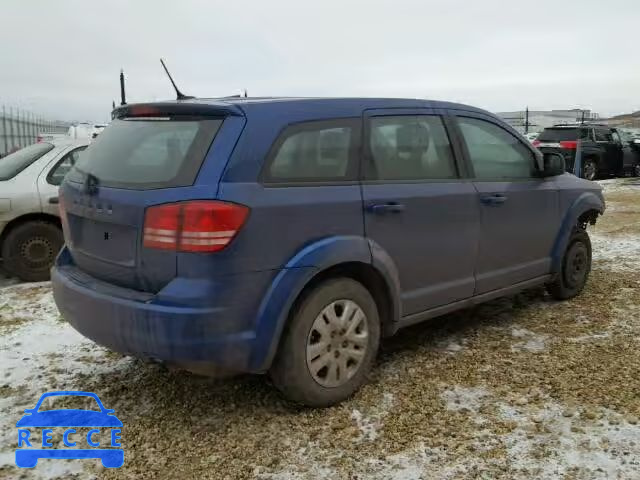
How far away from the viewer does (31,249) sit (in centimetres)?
621

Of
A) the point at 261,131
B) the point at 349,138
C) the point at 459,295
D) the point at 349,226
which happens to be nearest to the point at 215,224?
the point at 261,131

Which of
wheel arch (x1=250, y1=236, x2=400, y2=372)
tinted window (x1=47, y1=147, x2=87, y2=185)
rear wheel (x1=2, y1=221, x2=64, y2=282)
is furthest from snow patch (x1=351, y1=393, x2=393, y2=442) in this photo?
tinted window (x1=47, y1=147, x2=87, y2=185)

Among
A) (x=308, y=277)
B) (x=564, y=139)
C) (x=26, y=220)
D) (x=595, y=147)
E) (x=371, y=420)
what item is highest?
(x=564, y=139)

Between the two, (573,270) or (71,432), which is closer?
(71,432)

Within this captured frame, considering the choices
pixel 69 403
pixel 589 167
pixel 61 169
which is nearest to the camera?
pixel 69 403

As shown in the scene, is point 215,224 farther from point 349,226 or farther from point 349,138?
point 349,138

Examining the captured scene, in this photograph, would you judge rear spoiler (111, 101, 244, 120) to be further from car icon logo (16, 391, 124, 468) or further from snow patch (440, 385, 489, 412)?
snow patch (440, 385, 489, 412)

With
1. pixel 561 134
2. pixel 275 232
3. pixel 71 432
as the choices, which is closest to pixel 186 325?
pixel 275 232

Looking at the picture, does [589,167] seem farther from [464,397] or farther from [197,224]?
[197,224]

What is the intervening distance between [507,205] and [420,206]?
3.14ft

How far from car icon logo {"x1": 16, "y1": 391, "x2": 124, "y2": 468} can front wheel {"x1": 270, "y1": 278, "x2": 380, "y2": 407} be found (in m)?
0.86

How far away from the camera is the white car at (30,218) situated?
611 cm

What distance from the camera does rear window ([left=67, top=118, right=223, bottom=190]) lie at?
117 inches

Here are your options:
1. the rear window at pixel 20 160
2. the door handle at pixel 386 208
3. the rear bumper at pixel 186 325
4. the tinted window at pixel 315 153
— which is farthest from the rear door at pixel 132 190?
the rear window at pixel 20 160
